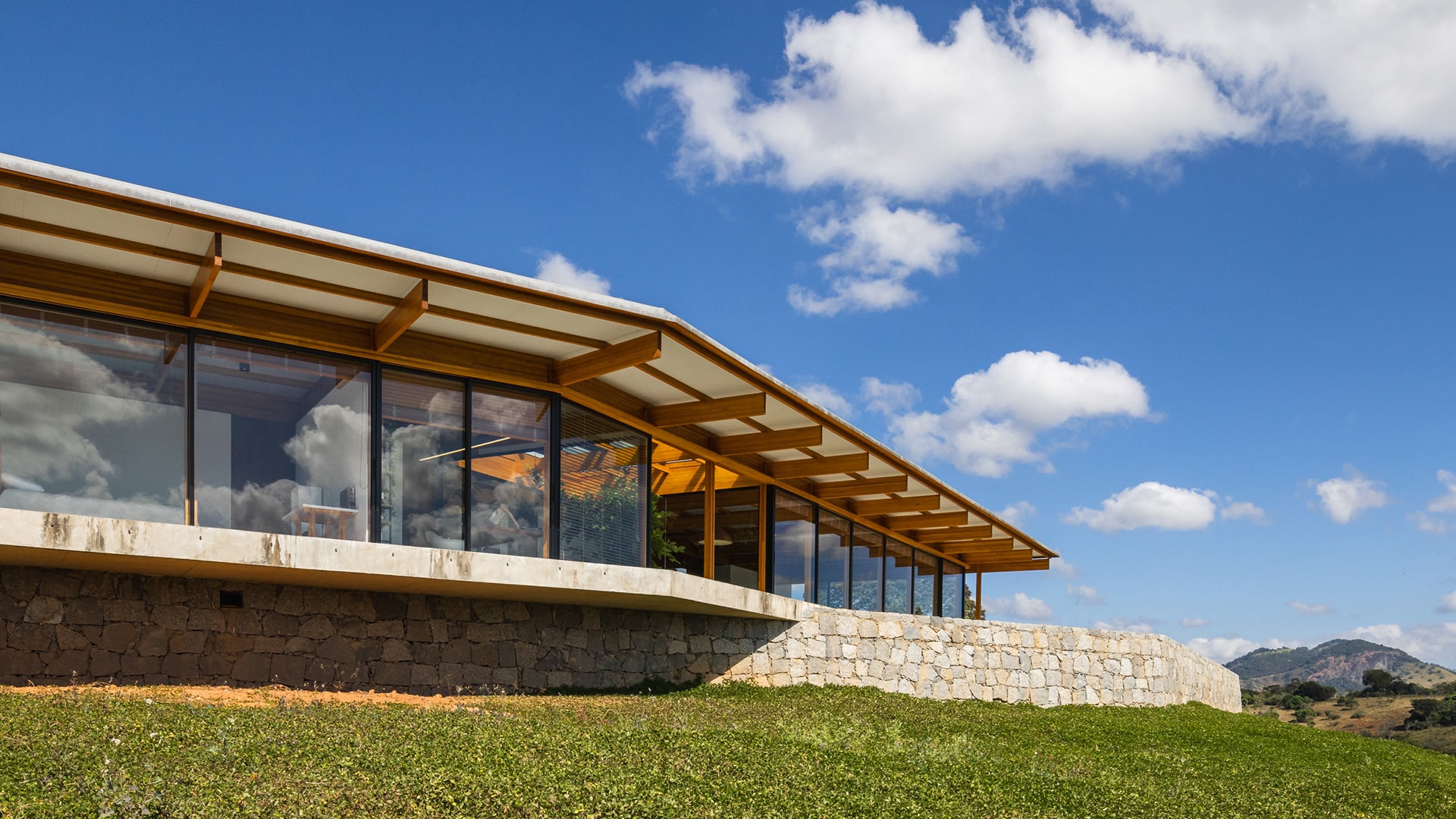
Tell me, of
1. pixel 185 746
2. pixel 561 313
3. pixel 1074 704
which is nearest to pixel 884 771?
pixel 185 746

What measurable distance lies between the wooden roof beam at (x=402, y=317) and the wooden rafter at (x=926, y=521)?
598 inches

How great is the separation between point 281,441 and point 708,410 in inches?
244

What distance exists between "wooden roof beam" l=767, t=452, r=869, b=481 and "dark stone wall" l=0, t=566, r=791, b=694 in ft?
15.8

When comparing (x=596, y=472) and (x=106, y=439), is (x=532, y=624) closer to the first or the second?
(x=596, y=472)

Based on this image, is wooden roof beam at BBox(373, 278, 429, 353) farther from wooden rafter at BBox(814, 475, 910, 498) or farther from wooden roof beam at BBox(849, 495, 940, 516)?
wooden roof beam at BBox(849, 495, 940, 516)

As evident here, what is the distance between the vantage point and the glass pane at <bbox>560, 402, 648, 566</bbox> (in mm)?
15102

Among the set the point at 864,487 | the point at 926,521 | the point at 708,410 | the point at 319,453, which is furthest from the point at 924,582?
the point at 319,453

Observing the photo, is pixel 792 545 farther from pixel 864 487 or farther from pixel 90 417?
pixel 90 417

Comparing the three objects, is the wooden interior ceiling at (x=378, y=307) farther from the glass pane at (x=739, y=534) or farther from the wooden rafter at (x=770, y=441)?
the glass pane at (x=739, y=534)

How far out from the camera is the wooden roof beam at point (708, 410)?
16281 millimetres

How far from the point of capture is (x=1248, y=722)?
20.9 meters

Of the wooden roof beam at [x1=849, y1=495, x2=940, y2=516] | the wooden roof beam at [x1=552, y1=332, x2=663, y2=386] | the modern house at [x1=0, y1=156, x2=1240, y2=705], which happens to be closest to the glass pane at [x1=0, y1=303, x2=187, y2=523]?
the modern house at [x1=0, y1=156, x2=1240, y2=705]

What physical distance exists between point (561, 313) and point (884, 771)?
6671mm

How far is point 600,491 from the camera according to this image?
15.6 meters
